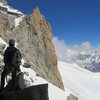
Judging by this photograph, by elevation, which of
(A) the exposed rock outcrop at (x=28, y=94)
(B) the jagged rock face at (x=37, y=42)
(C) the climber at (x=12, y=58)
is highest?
(B) the jagged rock face at (x=37, y=42)

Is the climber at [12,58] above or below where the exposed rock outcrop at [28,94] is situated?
above

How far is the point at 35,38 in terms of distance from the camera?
72500 mm

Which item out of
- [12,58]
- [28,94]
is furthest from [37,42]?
[28,94]

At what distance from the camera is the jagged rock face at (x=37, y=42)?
193ft

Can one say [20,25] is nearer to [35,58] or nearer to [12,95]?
[35,58]

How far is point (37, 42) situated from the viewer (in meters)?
73.0

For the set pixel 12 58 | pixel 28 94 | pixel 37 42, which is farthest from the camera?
pixel 37 42

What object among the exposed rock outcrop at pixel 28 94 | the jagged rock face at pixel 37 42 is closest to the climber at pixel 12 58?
the exposed rock outcrop at pixel 28 94

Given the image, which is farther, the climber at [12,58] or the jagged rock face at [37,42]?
the jagged rock face at [37,42]

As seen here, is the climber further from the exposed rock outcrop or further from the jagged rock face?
the jagged rock face

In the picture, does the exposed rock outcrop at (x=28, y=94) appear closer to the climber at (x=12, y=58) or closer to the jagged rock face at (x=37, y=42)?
the climber at (x=12, y=58)

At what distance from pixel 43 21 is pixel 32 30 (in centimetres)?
1356

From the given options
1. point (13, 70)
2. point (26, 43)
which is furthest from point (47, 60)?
point (13, 70)

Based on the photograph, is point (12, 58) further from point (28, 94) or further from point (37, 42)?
point (37, 42)
